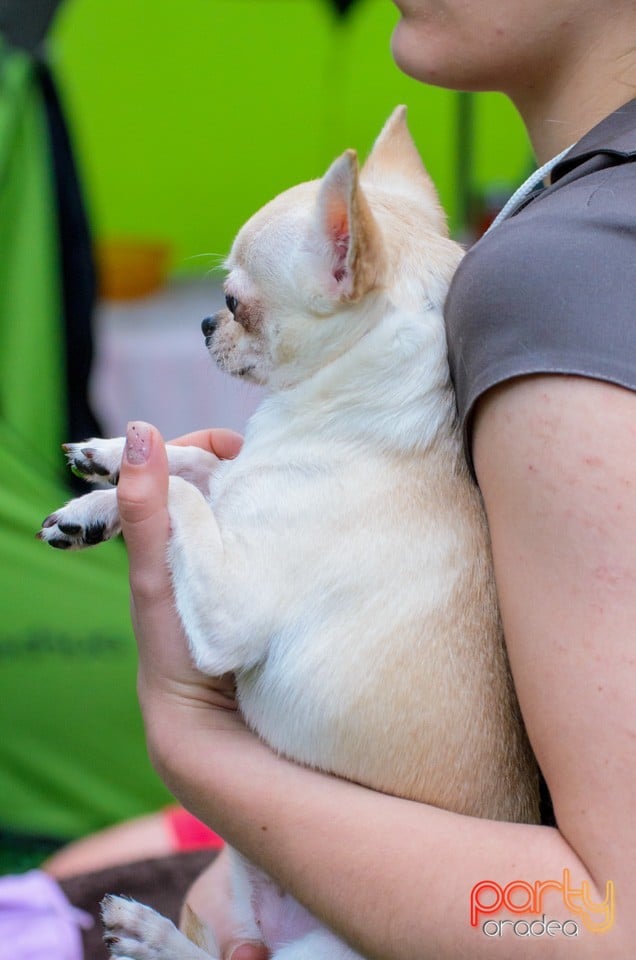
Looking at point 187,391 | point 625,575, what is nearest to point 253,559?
point 625,575

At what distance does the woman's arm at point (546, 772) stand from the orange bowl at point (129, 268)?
13.6 ft

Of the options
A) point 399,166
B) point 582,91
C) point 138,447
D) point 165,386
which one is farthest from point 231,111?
point 138,447

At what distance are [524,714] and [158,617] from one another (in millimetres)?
396

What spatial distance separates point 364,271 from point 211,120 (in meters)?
5.08

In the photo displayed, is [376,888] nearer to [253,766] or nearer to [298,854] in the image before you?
[298,854]

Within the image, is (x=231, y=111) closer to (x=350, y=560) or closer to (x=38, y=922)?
(x=38, y=922)

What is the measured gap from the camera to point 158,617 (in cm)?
110

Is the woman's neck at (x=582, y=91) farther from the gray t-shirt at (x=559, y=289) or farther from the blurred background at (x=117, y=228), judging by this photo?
the blurred background at (x=117, y=228)

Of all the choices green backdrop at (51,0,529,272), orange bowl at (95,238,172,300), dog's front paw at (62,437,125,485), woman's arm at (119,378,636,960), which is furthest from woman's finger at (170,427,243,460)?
green backdrop at (51,0,529,272)

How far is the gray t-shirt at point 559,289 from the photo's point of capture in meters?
0.80

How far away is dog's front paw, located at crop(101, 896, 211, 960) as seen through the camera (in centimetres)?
113

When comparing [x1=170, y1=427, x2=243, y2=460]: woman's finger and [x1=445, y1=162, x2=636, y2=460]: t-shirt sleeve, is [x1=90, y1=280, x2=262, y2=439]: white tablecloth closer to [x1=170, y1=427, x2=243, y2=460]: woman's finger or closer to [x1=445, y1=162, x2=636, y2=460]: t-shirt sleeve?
[x1=170, y1=427, x2=243, y2=460]: woman's finger

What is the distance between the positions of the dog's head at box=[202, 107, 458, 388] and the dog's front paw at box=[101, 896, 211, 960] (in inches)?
23.1

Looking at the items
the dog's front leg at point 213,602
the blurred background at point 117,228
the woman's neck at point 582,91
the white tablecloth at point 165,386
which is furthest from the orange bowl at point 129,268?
the dog's front leg at point 213,602
